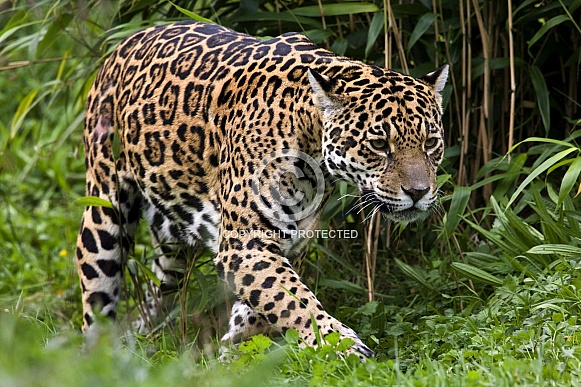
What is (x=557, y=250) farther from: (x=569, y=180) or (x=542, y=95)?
(x=542, y=95)

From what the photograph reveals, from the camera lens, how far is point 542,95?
6207 millimetres

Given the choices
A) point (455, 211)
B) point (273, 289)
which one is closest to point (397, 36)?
point (455, 211)

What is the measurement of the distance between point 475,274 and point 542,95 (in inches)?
57.5

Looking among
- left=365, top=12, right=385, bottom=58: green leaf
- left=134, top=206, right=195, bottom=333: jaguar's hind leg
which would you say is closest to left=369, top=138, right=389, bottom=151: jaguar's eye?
left=365, top=12, right=385, bottom=58: green leaf

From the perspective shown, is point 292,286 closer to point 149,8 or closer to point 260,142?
point 260,142

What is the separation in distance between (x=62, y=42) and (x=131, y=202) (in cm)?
587

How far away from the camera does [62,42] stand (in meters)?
11.5

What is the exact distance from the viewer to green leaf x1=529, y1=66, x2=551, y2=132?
6.14 meters

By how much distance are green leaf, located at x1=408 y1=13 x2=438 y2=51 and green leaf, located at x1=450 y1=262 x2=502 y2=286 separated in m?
1.52

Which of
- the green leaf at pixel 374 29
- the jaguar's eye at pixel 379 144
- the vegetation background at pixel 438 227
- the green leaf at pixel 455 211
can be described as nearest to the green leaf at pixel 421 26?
the vegetation background at pixel 438 227

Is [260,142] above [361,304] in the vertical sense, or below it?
above

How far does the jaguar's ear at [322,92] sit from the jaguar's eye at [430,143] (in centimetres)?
52

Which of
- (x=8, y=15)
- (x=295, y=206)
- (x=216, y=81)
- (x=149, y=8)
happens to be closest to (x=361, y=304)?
(x=295, y=206)

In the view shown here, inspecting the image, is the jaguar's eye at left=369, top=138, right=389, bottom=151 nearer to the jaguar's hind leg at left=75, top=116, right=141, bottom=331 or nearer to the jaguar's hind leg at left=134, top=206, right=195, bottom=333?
the jaguar's hind leg at left=134, top=206, right=195, bottom=333
